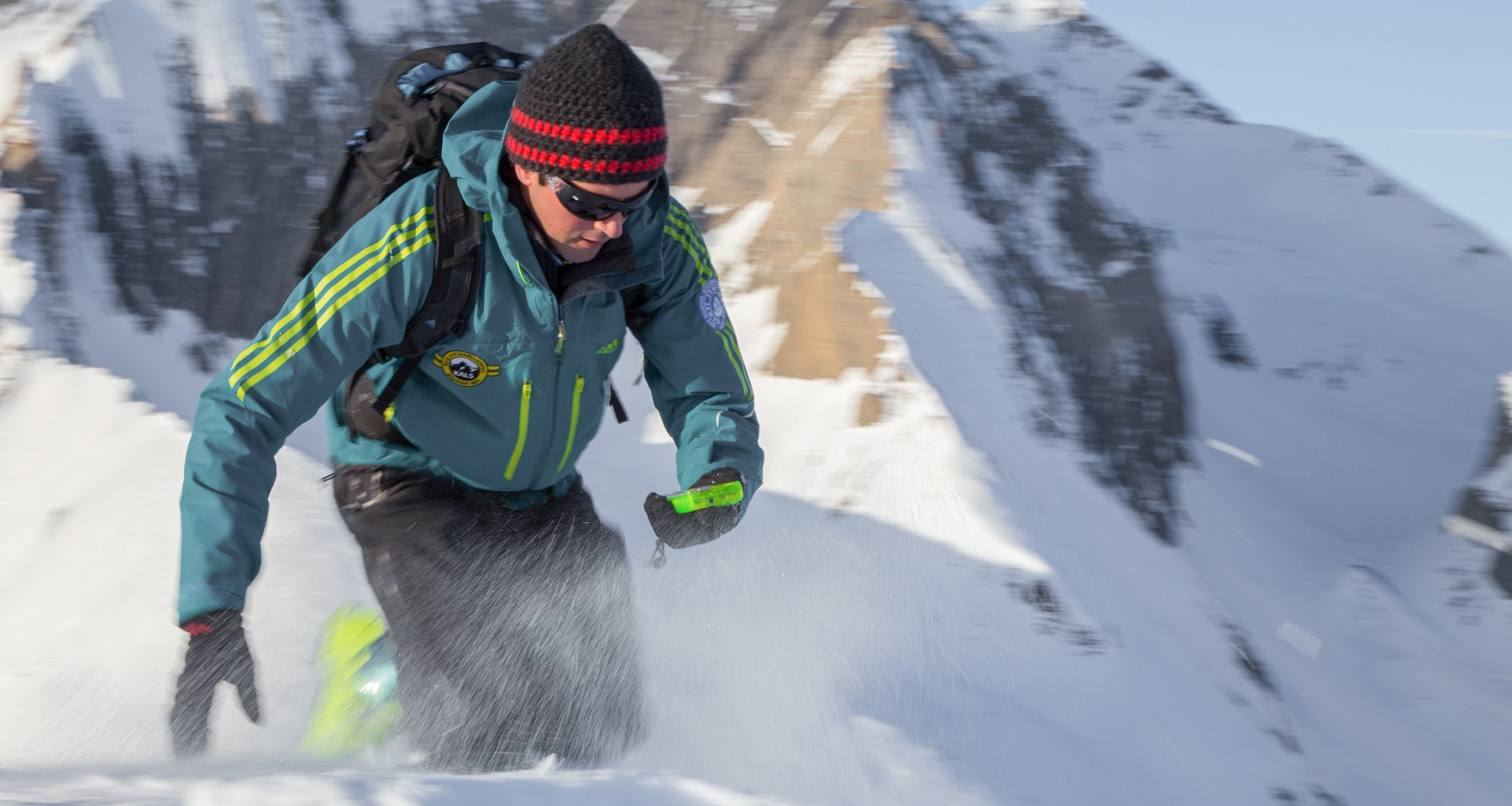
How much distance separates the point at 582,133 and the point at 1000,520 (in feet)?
77.3

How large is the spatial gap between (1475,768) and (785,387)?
72.8 feet

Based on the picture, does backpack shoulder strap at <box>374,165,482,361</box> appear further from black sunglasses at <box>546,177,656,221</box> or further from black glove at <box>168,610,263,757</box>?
black glove at <box>168,610,263,757</box>

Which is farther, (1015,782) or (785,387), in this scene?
(785,387)

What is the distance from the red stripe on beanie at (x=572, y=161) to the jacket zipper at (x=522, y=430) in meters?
0.60

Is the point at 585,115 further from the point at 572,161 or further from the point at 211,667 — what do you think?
the point at 211,667

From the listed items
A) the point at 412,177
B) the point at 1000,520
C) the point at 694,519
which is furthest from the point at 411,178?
the point at 1000,520

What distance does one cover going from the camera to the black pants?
2.88m

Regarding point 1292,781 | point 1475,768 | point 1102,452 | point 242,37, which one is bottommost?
point 1475,768

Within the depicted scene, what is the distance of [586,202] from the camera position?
2547 millimetres

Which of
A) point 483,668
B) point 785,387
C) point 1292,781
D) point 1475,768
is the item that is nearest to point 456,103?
point 483,668

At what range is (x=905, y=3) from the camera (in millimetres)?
45875

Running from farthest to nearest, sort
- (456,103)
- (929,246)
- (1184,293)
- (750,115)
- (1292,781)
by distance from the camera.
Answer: (1184,293)
(750,115)
(929,246)
(1292,781)
(456,103)

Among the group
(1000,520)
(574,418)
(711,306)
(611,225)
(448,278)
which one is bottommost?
(1000,520)

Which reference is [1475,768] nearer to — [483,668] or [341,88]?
[483,668]
